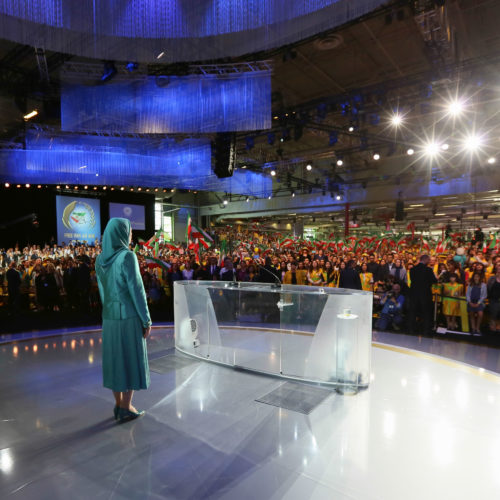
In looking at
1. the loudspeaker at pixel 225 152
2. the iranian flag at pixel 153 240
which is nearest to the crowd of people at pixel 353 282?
the iranian flag at pixel 153 240

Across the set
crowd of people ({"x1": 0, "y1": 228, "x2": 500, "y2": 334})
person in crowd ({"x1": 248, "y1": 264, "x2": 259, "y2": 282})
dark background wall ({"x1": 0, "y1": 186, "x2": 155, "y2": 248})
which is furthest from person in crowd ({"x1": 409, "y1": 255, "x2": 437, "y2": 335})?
dark background wall ({"x1": 0, "y1": 186, "x2": 155, "y2": 248})

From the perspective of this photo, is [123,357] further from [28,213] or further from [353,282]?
[28,213]

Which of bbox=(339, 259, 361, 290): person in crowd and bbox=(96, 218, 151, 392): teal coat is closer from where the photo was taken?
bbox=(96, 218, 151, 392): teal coat

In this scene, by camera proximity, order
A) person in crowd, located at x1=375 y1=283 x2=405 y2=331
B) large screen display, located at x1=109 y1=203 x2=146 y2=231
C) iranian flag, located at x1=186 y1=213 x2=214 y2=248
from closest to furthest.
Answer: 1. person in crowd, located at x1=375 y1=283 x2=405 y2=331
2. iranian flag, located at x1=186 y1=213 x2=214 y2=248
3. large screen display, located at x1=109 y1=203 x2=146 y2=231

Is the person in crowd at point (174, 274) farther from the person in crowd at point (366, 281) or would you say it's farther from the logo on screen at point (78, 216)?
the logo on screen at point (78, 216)

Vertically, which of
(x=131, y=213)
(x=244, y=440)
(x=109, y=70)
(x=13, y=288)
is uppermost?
(x=109, y=70)

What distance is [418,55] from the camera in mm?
8250

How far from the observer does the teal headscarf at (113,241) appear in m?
2.77

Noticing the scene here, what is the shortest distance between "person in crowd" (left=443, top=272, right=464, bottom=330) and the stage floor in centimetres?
246

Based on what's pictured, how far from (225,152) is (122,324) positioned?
629 cm

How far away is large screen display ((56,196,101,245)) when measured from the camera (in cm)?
1556

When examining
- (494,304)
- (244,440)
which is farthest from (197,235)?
(244,440)

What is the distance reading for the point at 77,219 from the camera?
1608 centimetres

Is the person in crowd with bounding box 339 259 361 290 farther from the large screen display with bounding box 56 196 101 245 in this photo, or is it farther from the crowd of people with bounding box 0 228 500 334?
the large screen display with bounding box 56 196 101 245
